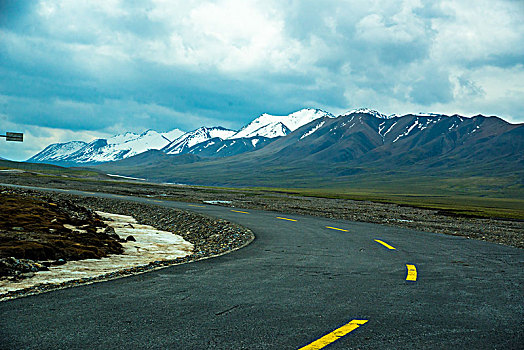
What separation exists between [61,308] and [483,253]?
14891 millimetres

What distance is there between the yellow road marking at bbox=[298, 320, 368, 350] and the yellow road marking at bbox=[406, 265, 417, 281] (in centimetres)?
412

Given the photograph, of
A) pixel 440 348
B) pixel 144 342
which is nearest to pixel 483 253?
pixel 440 348

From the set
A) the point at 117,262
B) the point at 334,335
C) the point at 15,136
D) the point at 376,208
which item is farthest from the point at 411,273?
the point at 376,208

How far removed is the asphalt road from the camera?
18.5ft

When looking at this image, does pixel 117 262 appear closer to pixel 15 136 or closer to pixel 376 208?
pixel 15 136

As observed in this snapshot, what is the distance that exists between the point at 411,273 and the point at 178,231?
17245 millimetres

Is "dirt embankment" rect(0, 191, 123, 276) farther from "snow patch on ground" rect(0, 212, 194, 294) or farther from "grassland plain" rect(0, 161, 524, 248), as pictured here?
"grassland plain" rect(0, 161, 524, 248)

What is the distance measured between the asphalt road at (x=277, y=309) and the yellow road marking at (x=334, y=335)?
0.11ft

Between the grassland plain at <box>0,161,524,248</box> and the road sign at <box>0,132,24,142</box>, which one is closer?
the grassland plain at <box>0,161,524,248</box>

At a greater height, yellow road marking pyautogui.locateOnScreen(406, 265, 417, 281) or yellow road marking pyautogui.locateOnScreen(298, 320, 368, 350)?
yellow road marking pyautogui.locateOnScreen(298, 320, 368, 350)

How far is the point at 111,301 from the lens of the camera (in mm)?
7348

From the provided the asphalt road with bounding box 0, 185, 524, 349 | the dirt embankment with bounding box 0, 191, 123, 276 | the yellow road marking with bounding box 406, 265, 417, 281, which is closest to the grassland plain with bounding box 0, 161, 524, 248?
the yellow road marking with bounding box 406, 265, 417, 281

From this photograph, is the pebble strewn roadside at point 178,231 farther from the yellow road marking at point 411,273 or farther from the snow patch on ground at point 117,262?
the yellow road marking at point 411,273

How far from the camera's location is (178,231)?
25328mm
